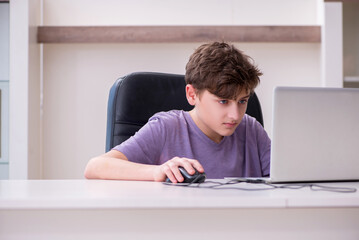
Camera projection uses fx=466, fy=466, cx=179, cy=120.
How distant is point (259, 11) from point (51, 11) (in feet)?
3.85

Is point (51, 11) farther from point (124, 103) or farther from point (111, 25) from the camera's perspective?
point (124, 103)

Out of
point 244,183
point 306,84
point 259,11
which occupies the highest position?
point 259,11

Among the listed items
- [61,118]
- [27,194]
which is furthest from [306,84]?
[27,194]

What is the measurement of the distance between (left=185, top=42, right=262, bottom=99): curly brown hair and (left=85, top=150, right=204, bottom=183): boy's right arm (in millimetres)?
372

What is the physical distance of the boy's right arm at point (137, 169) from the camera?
3.18ft

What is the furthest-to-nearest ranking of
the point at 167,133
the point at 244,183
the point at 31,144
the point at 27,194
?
the point at 31,144 → the point at 167,133 → the point at 244,183 → the point at 27,194

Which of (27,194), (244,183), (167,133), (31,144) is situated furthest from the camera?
(31,144)

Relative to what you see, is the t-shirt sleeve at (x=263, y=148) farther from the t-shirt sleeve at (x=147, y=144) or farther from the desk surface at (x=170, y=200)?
the desk surface at (x=170, y=200)

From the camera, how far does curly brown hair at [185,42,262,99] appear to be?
1.38 metres

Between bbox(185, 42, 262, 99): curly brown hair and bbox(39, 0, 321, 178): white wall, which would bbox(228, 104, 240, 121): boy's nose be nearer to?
bbox(185, 42, 262, 99): curly brown hair

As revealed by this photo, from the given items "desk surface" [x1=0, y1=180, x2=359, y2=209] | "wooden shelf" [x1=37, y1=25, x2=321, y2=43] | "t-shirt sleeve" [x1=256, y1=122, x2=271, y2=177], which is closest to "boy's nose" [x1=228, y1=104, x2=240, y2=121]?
"t-shirt sleeve" [x1=256, y1=122, x2=271, y2=177]

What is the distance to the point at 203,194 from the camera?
2.56 feet

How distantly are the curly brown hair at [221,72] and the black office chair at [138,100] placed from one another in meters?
0.14

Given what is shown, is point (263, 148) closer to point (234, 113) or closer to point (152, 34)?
point (234, 113)
